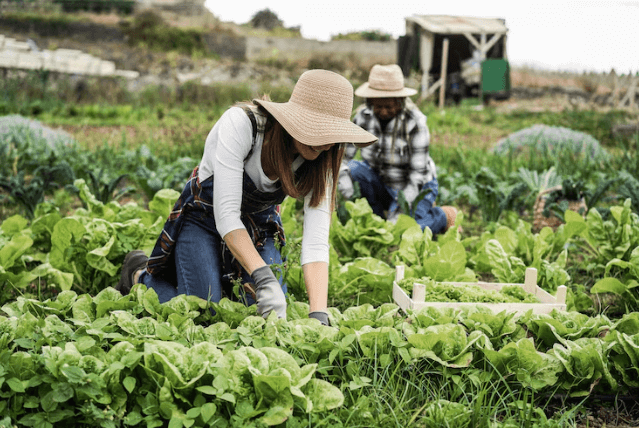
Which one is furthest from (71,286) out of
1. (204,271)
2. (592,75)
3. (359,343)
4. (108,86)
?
(592,75)

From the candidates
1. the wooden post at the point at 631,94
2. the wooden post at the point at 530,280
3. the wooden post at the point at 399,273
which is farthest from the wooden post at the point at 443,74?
the wooden post at the point at 399,273

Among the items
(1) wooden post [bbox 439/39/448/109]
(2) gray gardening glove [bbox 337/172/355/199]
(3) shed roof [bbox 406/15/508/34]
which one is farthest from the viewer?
(3) shed roof [bbox 406/15/508/34]

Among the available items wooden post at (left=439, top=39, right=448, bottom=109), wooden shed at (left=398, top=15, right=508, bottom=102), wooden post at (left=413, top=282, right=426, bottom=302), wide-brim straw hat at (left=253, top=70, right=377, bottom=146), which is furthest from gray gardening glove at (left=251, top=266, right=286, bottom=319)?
wooden shed at (left=398, top=15, right=508, bottom=102)

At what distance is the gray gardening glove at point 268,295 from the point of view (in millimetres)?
2086

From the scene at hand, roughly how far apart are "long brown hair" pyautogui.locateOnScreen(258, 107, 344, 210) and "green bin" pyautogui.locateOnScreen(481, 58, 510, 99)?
1525 centimetres

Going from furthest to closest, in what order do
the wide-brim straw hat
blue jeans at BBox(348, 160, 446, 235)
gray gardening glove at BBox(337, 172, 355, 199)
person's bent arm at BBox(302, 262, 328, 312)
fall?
gray gardening glove at BBox(337, 172, 355, 199), blue jeans at BBox(348, 160, 446, 235), person's bent arm at BBox(302, 262, 328, 312), the wide-brim straw hat

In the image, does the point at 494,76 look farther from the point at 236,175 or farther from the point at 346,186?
the point at 236,175

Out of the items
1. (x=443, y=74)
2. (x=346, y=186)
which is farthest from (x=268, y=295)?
(x=443, y=74)

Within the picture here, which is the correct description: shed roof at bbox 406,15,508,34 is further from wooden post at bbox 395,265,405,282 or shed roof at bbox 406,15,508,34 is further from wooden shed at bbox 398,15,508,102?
wooden post at bbox 395,265,405,282

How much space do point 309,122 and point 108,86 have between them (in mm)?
13784

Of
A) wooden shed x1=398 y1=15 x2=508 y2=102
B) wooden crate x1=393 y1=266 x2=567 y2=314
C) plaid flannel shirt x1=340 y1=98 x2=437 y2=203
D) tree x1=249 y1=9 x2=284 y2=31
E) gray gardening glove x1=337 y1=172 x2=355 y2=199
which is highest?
tree x1=249 y1=9 x2=284 y2=31

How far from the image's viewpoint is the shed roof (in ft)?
54.8

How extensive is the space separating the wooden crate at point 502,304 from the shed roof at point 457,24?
48.2ft

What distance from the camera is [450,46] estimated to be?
1858 cm
